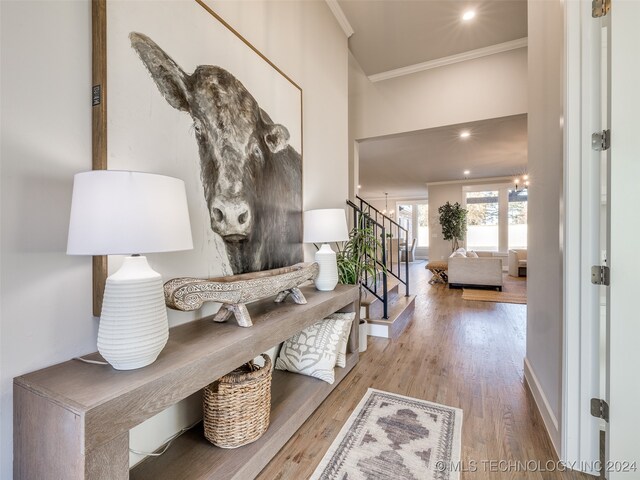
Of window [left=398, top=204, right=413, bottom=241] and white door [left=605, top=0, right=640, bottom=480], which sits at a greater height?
window [left=398, top=204, right=413, bottom=241]

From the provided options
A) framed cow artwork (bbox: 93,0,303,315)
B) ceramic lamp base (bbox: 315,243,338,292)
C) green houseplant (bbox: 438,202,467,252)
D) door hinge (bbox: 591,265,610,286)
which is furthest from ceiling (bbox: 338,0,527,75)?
green houseplant (bbox: 438,202,467,252)

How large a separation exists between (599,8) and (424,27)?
2.11 meters

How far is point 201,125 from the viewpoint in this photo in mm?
1468

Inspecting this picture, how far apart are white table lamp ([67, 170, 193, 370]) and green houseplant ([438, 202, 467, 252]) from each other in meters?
8.63

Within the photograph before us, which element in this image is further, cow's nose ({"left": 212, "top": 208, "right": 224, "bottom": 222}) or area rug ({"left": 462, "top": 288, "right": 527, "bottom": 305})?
area rug ({"left": 462, "top": 288, "right": 527, "bottom": 305})

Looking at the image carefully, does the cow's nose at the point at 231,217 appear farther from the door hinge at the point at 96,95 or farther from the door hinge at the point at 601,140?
the door hinge at the point at 601,140

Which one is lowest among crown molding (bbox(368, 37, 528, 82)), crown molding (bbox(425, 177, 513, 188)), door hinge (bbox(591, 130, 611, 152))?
door hinge (bbox(591, 130, 611, 152))

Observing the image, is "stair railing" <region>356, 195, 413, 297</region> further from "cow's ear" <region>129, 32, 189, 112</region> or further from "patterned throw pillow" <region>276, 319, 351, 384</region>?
"cow's ear" <region>129, 32, 189, 112</region>

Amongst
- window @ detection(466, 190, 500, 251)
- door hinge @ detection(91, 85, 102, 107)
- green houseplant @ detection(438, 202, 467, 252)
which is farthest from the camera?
window @ detection(466, 190, 500, 251)

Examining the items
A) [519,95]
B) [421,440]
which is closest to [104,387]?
[421,440]

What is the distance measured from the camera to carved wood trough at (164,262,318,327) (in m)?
1.16

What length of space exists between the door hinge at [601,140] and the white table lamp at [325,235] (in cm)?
141

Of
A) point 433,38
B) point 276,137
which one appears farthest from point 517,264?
point 276,137

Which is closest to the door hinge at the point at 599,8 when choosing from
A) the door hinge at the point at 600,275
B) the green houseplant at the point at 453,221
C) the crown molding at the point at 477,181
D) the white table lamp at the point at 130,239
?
the door hinge at the point at 600,275
